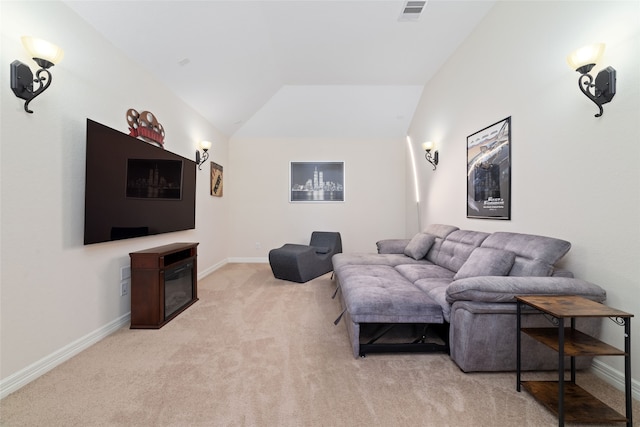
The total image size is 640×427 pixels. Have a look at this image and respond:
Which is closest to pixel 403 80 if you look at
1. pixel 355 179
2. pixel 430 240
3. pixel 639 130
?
pixel 355 179

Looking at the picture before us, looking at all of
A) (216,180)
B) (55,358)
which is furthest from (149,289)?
(216,180)

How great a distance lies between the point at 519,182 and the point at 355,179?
3389mm

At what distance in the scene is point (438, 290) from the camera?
2244 millimetres

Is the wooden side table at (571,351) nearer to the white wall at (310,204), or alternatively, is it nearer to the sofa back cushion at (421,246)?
the sofa back cushion at (421,246)

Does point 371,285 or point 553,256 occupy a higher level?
point 553,256

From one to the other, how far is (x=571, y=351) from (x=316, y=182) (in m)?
4.75

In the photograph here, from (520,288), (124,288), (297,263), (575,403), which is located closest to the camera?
(575,403)

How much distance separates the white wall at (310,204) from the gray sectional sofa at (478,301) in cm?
291

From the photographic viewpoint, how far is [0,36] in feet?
5.27

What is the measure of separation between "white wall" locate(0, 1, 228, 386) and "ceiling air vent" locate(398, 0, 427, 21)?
9.30 ft

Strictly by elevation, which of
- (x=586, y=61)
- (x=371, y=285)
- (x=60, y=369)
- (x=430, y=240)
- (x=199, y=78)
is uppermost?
(x=199, y=78)

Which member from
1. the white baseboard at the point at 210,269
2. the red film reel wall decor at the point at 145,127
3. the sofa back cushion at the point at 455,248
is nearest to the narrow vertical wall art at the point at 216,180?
the white baseboard at the point at 210,269

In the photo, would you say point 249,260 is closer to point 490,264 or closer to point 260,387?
point 260,387

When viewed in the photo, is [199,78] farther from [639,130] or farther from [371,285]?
[639,130]
